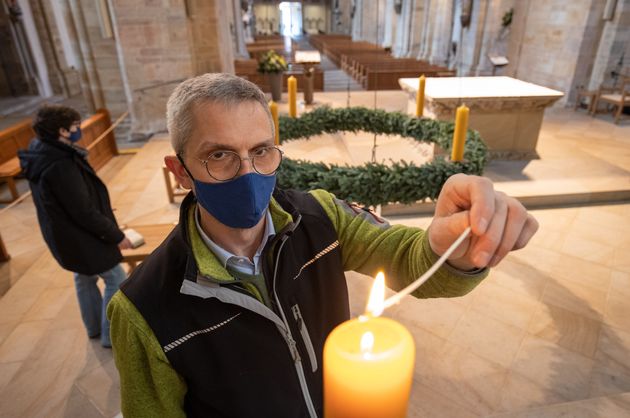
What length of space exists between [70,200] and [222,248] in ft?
6.21

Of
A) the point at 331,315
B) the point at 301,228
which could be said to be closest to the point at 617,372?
the point at 331,315

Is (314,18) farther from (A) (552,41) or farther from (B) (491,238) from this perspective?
(B) (491,238)

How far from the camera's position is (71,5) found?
921 cm

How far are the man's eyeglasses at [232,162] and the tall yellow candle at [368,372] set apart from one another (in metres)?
0.74

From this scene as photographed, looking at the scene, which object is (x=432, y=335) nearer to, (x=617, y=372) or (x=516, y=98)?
(x=617, y=372)

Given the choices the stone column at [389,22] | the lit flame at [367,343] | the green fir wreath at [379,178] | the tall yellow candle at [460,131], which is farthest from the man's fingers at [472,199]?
the stone column at [389,22]

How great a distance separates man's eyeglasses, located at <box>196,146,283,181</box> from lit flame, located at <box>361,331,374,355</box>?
749 mm

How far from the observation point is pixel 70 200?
8.50 feet

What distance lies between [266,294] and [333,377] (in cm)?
75

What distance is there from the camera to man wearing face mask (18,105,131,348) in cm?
253

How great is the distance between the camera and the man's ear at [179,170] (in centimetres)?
122

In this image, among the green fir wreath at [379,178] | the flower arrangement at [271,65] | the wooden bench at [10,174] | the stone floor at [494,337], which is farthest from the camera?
the flower arrangement at [271,65]

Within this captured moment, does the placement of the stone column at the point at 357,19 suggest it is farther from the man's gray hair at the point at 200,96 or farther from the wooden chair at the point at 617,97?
the man's gray hair at the point at 200,96

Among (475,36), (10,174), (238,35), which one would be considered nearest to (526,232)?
(10,174)
